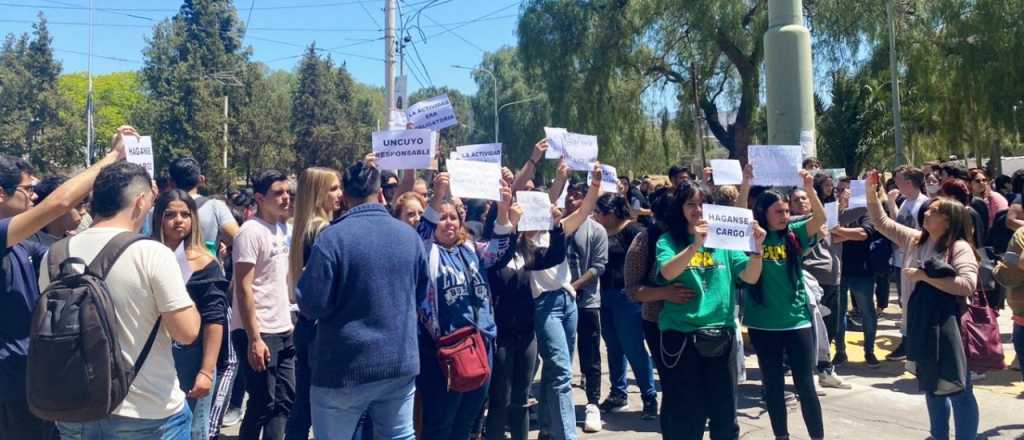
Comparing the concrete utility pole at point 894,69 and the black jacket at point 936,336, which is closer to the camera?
the black jacket at point 936,336

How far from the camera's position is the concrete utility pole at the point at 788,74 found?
32.6 ft

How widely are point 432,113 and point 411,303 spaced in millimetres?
3004

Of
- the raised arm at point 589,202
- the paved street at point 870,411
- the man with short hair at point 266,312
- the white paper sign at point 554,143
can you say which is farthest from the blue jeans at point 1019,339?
the man with short hair at point 266,312

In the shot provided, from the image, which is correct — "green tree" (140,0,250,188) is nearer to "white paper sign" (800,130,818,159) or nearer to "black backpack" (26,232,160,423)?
"white paper sign" (800,130,818,159)

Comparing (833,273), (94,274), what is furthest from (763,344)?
(94,274)

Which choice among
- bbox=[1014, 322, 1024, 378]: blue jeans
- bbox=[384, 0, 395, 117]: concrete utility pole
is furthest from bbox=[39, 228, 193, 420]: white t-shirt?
bbox=[384, 0, 395, 117]: concrete utility pole

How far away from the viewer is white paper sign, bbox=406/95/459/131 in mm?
6391

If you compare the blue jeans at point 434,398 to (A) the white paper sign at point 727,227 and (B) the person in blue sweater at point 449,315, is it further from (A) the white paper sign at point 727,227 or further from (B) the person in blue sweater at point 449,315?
(A) the white paper sign at point 727,227

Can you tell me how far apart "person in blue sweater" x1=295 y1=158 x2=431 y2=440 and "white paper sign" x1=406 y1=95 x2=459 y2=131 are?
2782 mm

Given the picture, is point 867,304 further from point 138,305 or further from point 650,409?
point 138,305

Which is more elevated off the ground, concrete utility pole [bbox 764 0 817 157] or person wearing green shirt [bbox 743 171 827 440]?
concrete utility pole [bbox 764 0 817 157]

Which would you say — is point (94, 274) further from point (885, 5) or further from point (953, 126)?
point (953, 126)

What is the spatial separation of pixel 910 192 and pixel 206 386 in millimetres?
6688

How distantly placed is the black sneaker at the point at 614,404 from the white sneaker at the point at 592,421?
0.41 m
